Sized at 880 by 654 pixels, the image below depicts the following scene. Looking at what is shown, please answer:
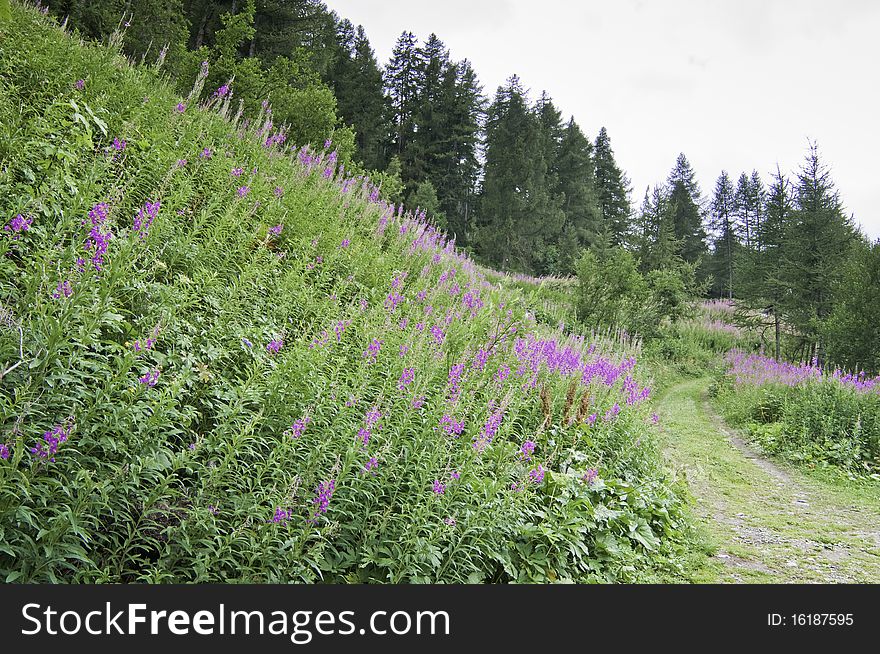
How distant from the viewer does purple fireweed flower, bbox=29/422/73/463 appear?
1.99 meters

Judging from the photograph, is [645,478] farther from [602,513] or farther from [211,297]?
[211,297]

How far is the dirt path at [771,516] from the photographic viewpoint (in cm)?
449

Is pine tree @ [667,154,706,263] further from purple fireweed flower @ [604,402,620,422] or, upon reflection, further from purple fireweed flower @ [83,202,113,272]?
purple fireweed flower @ [83,202,113,272]

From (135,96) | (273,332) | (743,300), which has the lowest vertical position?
(273,332)

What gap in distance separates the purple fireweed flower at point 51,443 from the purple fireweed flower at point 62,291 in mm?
641

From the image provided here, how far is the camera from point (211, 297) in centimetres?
389

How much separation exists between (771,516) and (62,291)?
7099 millimetres

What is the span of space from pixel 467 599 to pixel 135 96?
6266mm

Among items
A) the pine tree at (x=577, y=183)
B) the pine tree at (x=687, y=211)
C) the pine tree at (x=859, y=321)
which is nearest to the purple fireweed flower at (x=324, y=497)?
the pine tree at (x=859, y=321)

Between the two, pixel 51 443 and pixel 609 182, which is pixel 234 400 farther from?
pixel 609 182

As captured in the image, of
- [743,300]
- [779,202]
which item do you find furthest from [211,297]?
[779,202]

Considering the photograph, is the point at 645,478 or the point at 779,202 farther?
the point at 779,202

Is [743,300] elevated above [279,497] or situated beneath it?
elevated above

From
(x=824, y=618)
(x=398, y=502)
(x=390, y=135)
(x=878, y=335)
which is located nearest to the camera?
(x=824, y=618)
